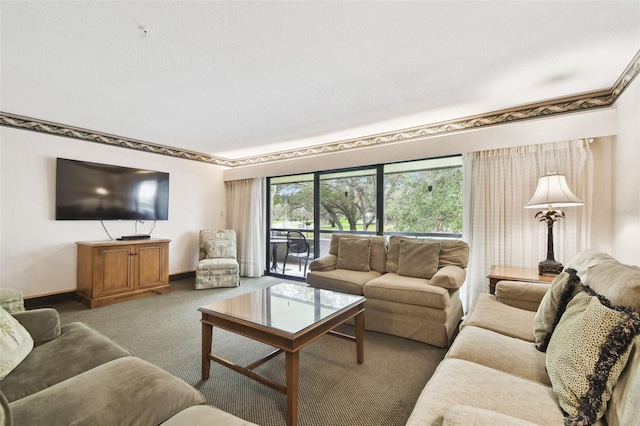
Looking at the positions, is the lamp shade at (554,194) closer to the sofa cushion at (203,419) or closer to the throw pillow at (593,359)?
the throw pillow at (593,359)

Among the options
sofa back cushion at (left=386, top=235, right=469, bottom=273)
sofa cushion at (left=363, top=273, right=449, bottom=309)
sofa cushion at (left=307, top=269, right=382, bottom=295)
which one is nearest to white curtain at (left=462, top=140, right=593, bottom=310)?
sofa back cushion at (left=386, top=235, right=469, bottom=273)

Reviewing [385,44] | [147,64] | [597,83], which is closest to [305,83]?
[385,44]

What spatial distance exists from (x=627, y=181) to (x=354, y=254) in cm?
264

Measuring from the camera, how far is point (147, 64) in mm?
2303

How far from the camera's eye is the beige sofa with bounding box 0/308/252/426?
3.20 ft

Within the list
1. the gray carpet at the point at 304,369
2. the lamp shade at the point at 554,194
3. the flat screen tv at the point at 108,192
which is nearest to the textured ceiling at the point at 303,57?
the flat screen tv at the point at 108,192

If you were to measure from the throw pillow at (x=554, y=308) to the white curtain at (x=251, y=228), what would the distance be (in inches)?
182

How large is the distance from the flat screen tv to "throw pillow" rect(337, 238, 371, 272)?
325 centimetres

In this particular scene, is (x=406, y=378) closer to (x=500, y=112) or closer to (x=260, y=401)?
(x=260, y=401)

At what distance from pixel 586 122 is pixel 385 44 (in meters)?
2.31

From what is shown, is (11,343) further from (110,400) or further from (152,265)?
(152,265)

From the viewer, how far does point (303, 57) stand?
2.20 m

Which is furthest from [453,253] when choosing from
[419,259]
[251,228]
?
[251,228]

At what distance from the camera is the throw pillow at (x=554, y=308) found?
5.00 ft
